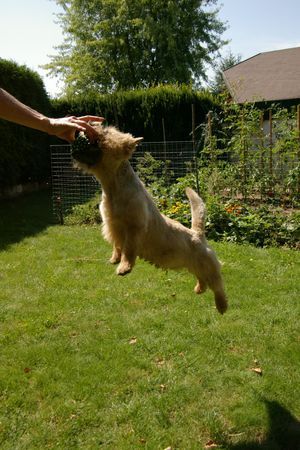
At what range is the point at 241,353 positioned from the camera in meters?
4.73

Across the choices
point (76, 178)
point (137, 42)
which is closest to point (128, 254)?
point (76, 178)

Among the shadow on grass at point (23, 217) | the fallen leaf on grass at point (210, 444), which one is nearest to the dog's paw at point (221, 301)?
the fallen leaf on grass at point (210, 444)

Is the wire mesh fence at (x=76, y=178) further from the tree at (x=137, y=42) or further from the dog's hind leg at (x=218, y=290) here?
the tree at (x=137, y=42)

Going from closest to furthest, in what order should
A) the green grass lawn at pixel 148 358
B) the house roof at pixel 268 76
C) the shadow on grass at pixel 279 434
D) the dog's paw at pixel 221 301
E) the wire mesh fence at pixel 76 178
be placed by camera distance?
the shadow on grass at pixel 279 434, the green grass lawn at pixel 148 358, the dog's paw at pixel 221 301, the wire mesh fence at pixel 76 178, the house roof at pixel 268 76

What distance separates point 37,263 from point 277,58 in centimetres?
1930

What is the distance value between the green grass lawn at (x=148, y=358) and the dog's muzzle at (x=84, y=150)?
90.8 inches

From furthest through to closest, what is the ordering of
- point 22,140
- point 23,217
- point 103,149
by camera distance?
point 22,140, point 23,217, point 103,149

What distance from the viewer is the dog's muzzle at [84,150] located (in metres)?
2.82

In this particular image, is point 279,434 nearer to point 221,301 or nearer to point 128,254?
point 221,301

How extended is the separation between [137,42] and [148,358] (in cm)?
3326

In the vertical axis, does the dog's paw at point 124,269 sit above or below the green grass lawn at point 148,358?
above

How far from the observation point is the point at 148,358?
469cm

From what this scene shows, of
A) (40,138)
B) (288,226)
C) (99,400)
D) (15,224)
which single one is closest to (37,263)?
(15,224)

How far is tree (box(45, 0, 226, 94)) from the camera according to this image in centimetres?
3244
